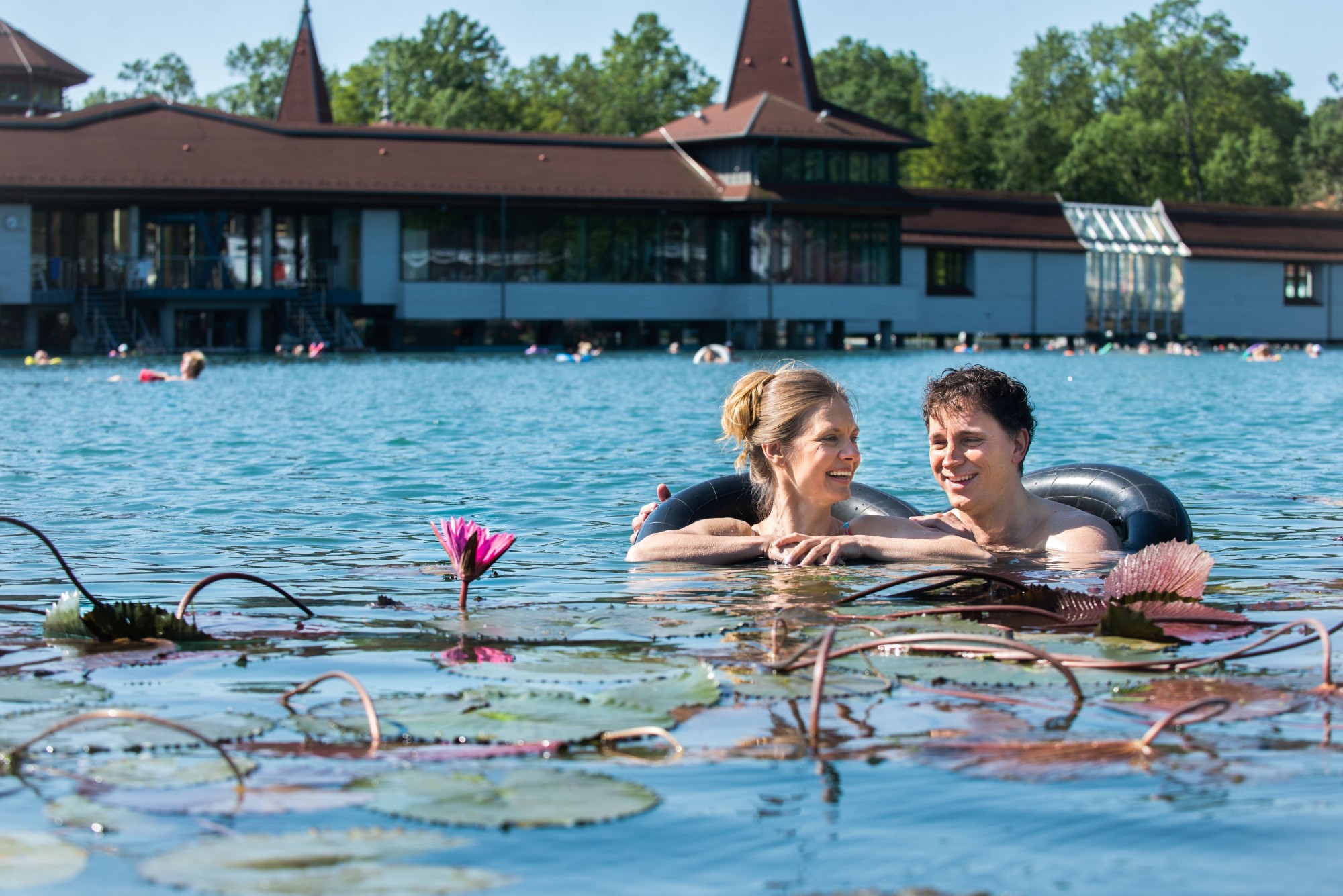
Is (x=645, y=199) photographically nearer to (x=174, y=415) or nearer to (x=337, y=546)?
(x=174, y=415)

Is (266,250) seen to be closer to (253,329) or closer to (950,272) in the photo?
(253,329)

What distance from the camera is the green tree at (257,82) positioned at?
9394 cm

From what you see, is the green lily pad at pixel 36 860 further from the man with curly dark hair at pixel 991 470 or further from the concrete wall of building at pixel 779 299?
the concrete wall of building at pixel 779 299

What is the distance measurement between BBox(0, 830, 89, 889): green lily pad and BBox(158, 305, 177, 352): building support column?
37527 mm

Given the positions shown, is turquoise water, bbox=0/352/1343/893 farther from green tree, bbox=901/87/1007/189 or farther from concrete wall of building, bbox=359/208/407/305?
green tree, bbox=901/87/1007/189

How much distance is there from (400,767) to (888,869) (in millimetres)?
1065

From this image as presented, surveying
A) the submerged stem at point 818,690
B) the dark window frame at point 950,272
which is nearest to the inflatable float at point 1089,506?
the submerged stem at point 818,690

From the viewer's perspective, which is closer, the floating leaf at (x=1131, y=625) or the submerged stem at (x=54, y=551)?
the floating leaf at (x=1131, y=625)

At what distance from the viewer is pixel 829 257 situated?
46000 millimetres

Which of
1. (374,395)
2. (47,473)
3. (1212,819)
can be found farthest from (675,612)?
(374,395)

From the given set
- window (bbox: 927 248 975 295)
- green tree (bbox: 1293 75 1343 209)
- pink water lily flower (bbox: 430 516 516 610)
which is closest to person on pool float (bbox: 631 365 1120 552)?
pink water lily flower (bbox: 430 516 516 610)

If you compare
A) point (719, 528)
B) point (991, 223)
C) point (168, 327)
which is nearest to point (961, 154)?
point (991, 223)

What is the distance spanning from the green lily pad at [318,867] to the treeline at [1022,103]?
70102mm

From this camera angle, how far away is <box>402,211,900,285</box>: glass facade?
42.7m
